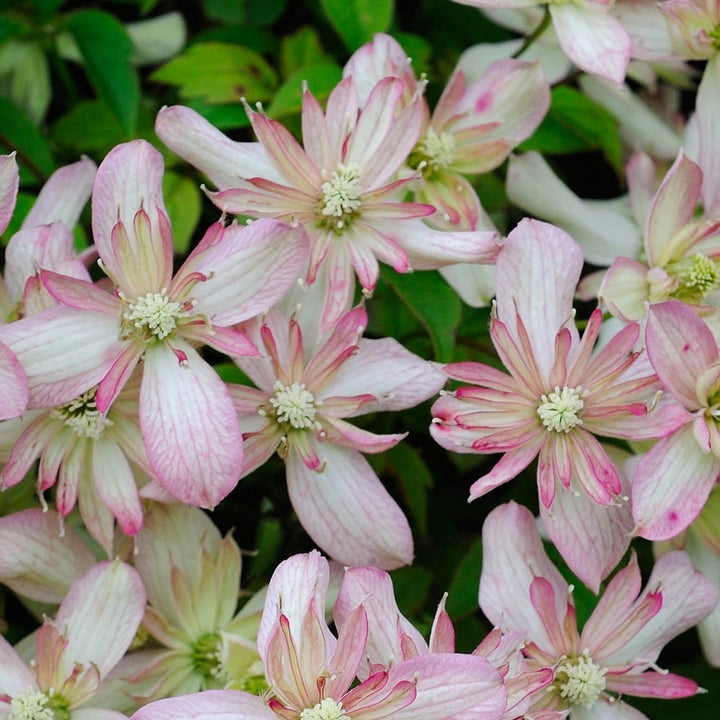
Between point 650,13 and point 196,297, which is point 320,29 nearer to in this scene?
point 650,13

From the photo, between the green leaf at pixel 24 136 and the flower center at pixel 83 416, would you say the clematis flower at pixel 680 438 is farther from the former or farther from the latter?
the green leaf at pixel 24 136

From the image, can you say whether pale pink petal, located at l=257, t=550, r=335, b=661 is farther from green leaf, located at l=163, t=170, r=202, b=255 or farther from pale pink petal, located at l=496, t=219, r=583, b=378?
green leaf, located at l=163, t=170, r=202, b=255

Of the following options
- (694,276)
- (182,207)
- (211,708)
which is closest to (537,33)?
(694,276)

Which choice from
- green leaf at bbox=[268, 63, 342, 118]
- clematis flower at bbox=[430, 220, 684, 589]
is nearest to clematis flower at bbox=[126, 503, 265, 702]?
clematis flower at bbox=[430, 220, 684, 589]

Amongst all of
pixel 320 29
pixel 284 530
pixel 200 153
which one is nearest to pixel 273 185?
pixel 200 153

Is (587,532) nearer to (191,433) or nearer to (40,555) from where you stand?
(191,433)
